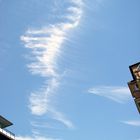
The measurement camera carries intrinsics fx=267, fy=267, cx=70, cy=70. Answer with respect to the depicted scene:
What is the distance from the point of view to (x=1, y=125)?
52.6 meters

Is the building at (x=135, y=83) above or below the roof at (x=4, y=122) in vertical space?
below

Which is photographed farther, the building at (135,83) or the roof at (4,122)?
the roof at (4,122)

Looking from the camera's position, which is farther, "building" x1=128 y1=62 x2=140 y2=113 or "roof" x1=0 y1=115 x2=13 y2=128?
"roof" x1=0 y1=115 x2=13 y2=128

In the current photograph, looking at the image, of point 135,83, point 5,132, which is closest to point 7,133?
point 5,132

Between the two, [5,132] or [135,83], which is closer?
[135,83]

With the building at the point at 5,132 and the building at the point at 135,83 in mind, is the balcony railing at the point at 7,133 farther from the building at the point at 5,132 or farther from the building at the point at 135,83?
the building at the point at 135,83

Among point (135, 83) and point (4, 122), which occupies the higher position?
point (4, 122)

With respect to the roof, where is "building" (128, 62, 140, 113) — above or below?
below

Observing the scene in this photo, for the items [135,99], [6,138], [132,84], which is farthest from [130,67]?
[6,138]

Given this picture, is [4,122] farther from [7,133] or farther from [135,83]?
[135,83]

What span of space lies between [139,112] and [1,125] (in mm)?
28099

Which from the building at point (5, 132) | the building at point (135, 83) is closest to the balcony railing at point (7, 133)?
the building at point (5, 132)

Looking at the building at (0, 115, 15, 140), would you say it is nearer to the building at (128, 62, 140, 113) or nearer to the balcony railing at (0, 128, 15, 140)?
the balcony railing at (0, 128, 15, 140)

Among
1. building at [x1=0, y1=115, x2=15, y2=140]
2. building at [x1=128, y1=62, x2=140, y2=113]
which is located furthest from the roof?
building at [x1=128, y1=62, x2=140, y2=113]
